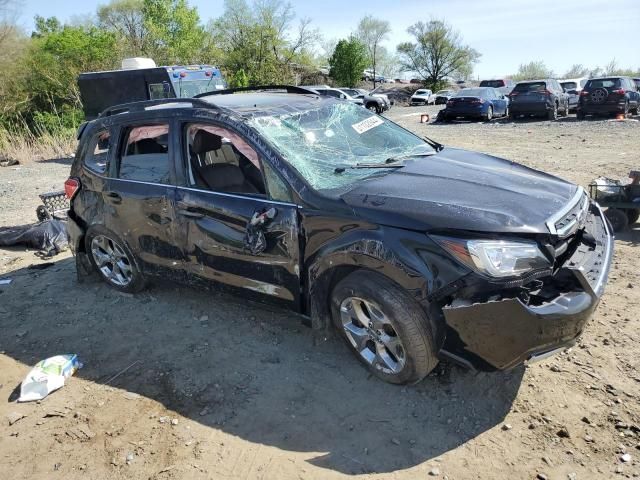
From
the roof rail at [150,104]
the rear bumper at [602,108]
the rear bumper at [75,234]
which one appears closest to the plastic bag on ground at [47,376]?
the rear bumper at [75,234]

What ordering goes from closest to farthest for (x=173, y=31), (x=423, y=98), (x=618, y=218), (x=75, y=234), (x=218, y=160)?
(x=218, y=160), (x=75, y=234), (x=618, y=218), (x=423, y=98), (x=173, y=31)

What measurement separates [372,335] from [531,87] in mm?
18302

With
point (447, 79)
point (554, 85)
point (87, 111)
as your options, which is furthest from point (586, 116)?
point (447, 79)

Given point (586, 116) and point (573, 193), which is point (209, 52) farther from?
point (573, 193)

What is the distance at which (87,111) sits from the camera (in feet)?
44.1

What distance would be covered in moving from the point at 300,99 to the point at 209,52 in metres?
34.5

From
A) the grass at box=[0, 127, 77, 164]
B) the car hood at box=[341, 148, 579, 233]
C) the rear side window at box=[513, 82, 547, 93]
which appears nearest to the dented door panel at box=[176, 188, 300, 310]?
the car hood at box=[341, 148, 579, 233]

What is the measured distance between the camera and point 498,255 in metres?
Answer: 2.54

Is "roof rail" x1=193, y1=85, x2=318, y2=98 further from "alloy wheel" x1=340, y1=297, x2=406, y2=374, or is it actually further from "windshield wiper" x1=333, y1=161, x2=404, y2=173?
"alloy wheel" x1=340, y1=297, x2=406, y2=374

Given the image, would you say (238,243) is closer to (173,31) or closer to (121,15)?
(173,31)

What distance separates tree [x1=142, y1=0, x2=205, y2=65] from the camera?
32.8 metres

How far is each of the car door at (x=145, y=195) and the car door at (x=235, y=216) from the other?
168 millimetres

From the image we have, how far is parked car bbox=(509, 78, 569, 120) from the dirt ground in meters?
15.7

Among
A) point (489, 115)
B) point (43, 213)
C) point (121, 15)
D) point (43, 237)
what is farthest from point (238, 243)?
point (121, 15)
